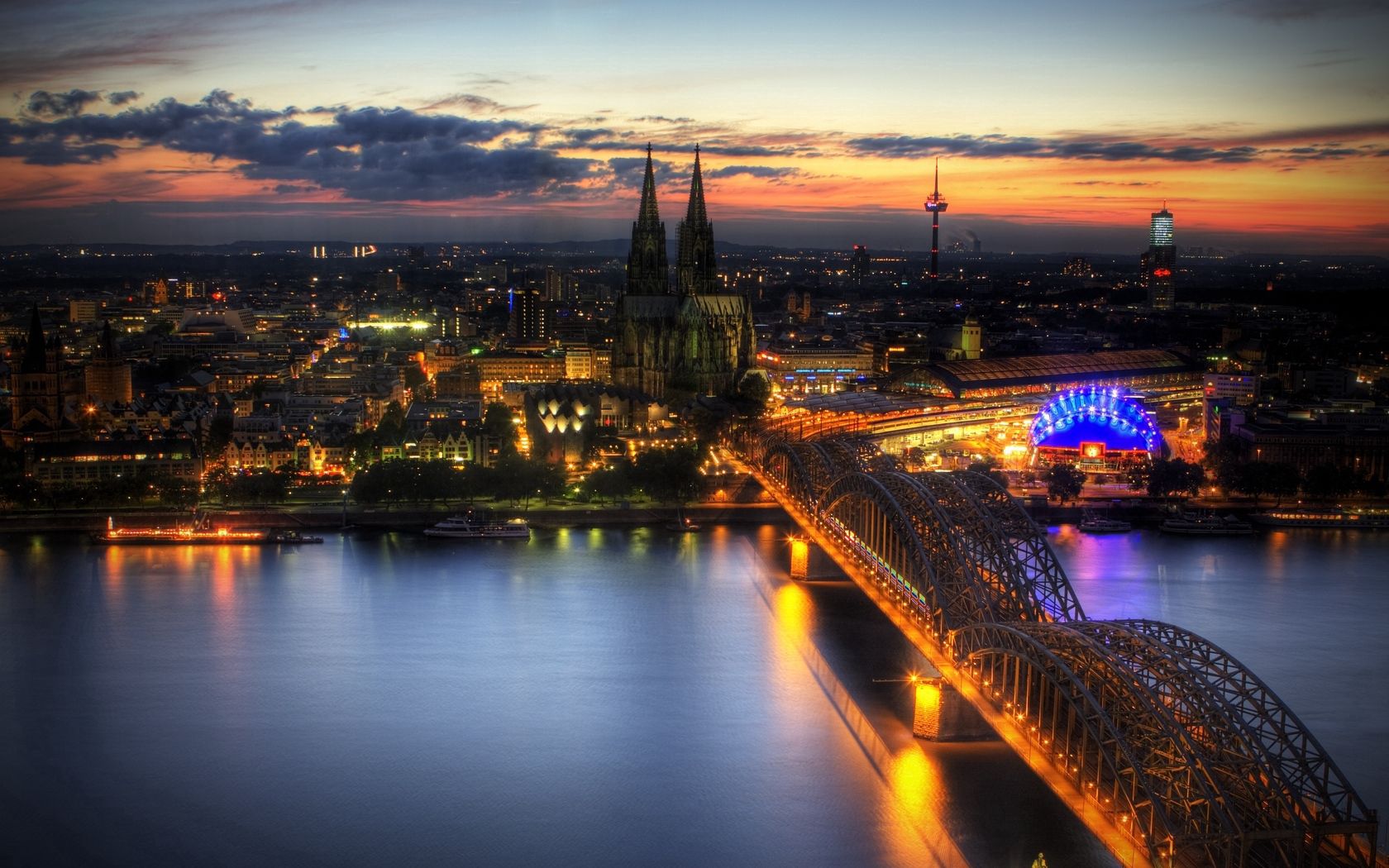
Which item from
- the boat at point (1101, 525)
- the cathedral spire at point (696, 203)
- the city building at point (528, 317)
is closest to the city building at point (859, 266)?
the city building at point (528, 317)

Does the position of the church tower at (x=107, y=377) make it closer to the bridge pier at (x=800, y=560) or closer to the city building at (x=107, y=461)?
the city building at (x=107, y=461)

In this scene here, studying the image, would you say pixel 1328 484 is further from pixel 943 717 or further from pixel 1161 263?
pixel 1161 263

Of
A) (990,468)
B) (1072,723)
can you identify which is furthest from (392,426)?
(1072,723)

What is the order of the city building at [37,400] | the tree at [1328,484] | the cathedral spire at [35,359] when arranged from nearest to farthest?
the tree at [1328,484]
the city building at [37,400]
the cathedral spire at [35,359]

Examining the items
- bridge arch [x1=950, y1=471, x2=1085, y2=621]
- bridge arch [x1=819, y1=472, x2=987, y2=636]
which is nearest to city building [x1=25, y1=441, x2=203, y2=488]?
bridge arch [x1=819, y1=472, x2=987, y2=636]

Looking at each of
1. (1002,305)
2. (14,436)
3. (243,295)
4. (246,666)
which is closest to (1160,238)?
(1002,305)

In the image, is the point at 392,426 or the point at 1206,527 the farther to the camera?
the point at 392,426

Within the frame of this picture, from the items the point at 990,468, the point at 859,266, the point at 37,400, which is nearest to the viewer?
the point at 990,468
